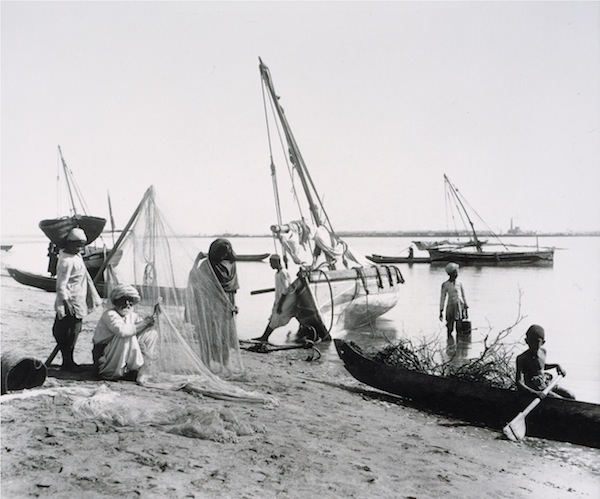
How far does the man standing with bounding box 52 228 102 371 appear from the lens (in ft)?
Result: 19.1

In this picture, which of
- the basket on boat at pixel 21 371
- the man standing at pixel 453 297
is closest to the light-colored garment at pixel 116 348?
the basket on boat at pixel 21 371

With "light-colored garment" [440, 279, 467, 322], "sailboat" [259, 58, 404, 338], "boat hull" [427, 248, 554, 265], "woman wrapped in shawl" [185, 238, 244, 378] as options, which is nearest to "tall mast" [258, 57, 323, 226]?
"sailboat" [259, 58, 404, 338]

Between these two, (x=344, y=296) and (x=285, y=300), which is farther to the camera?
(x=344, y=296)

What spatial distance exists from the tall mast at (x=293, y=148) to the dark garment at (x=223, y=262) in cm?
750

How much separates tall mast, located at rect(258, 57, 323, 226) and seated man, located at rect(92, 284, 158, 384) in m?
8.99

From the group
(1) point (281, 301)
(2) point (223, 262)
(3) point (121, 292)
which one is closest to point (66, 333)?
(3) point (121, 292)

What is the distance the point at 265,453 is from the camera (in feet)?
12.9

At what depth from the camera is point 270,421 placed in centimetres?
488

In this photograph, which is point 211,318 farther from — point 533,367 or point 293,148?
point 293,148

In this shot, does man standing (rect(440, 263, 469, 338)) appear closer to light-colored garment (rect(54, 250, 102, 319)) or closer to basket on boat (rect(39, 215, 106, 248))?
light-colored garment (rect(54, 250, 102, 319))

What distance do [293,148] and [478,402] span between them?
10.1m

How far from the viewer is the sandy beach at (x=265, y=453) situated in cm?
321

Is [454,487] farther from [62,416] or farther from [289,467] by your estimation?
[62,416]

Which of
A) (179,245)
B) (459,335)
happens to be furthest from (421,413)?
(459,335)
